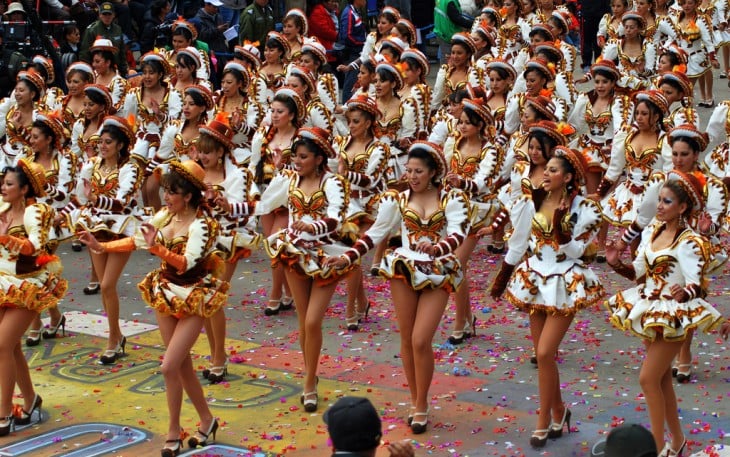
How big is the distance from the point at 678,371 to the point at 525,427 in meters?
1.71

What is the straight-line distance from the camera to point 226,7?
23.6 meters

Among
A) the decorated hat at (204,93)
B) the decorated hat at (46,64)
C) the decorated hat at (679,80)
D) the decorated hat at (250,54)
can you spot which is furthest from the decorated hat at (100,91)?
the decorated hat at (679,80)

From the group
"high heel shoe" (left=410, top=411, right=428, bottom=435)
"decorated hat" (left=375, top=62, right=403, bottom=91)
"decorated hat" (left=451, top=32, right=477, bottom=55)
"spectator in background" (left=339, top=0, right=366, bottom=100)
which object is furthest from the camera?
"spectator in background" (left=339, top=0, right=366, bottom=100)

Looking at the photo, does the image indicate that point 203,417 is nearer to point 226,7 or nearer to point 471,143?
point 471,143

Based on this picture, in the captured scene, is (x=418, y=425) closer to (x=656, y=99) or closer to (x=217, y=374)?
(x=217, y=374)

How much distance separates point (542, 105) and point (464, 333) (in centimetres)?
243

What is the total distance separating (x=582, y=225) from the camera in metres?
9.59

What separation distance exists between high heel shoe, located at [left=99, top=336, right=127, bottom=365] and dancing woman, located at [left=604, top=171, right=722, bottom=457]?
4.79 meters

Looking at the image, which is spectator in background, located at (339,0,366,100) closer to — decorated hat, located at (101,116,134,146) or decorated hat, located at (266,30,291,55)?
decorated hat, located at (266,30,291,55)

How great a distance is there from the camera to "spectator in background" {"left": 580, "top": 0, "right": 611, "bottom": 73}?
77.5ft

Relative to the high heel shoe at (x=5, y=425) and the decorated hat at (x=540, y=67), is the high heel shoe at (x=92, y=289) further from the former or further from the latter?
the decorated hat at (x=540, y=67)

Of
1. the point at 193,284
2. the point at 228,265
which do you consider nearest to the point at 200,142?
the point at 228,265

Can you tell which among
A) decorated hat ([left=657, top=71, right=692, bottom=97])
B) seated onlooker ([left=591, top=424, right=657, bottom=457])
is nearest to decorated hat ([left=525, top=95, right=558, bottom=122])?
decorated hat ([left=657, top=71, right=692, bottom=97])

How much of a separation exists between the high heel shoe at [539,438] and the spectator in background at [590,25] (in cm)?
1531
